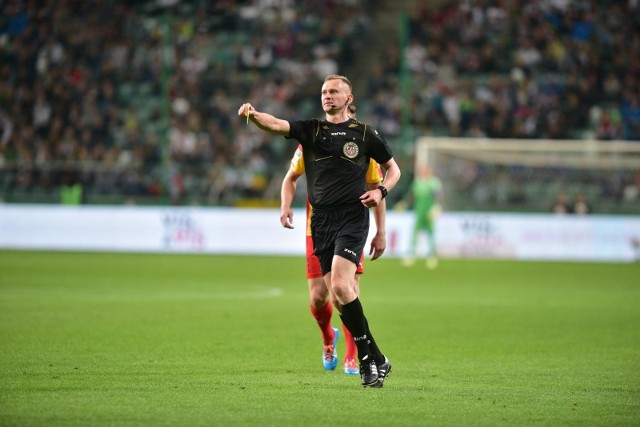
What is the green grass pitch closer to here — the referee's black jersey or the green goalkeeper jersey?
the referee's black jersey

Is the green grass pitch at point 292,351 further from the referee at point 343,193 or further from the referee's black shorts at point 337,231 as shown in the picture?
the referee's black shorts at point 337,231

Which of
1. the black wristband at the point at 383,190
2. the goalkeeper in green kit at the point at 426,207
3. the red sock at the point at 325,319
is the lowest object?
the goalkeeper in green kit at the point at 426,207

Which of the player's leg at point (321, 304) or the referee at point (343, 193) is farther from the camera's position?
the player's leg at point (321, 304)

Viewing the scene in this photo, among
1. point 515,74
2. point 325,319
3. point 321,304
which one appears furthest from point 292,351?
point 515,74

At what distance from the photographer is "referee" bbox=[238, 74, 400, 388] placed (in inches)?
313

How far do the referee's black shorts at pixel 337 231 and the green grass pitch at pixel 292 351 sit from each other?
975 mm

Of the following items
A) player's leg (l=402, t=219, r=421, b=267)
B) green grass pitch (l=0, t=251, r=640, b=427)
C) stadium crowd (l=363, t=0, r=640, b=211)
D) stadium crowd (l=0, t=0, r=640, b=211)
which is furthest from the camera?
stadium crowd (l=363, t=0, r=640, b=211)

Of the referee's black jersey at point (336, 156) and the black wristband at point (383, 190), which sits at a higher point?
the referee's black jersey at point (336, 156)

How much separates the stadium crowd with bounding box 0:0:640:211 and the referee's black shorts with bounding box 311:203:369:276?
61.4 feet

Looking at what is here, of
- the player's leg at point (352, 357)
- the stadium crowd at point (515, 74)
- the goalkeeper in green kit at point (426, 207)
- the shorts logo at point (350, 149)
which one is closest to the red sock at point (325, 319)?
the player's leg at point (352, 357)

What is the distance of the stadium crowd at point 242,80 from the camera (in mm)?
28000

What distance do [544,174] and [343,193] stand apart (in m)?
19.3

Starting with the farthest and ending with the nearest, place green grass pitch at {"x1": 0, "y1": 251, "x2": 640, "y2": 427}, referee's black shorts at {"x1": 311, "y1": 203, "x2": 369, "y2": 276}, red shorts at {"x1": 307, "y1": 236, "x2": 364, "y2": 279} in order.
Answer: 1. red shorts at {"x1": 307, "y1": 236, "x2": 364, "y2": 279}
2. referee's black shorts at {"x1": 311, "y1": 203, "x2": 369, "y2": 276}
3. green grass pitch at {"x1": 0, "y1": 251, "x2": 640, "y2": 427}

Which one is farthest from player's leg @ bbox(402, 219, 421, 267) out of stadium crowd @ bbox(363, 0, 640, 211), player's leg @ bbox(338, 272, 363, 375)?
player's leg @ bbox(338, 272, 363, 375)
